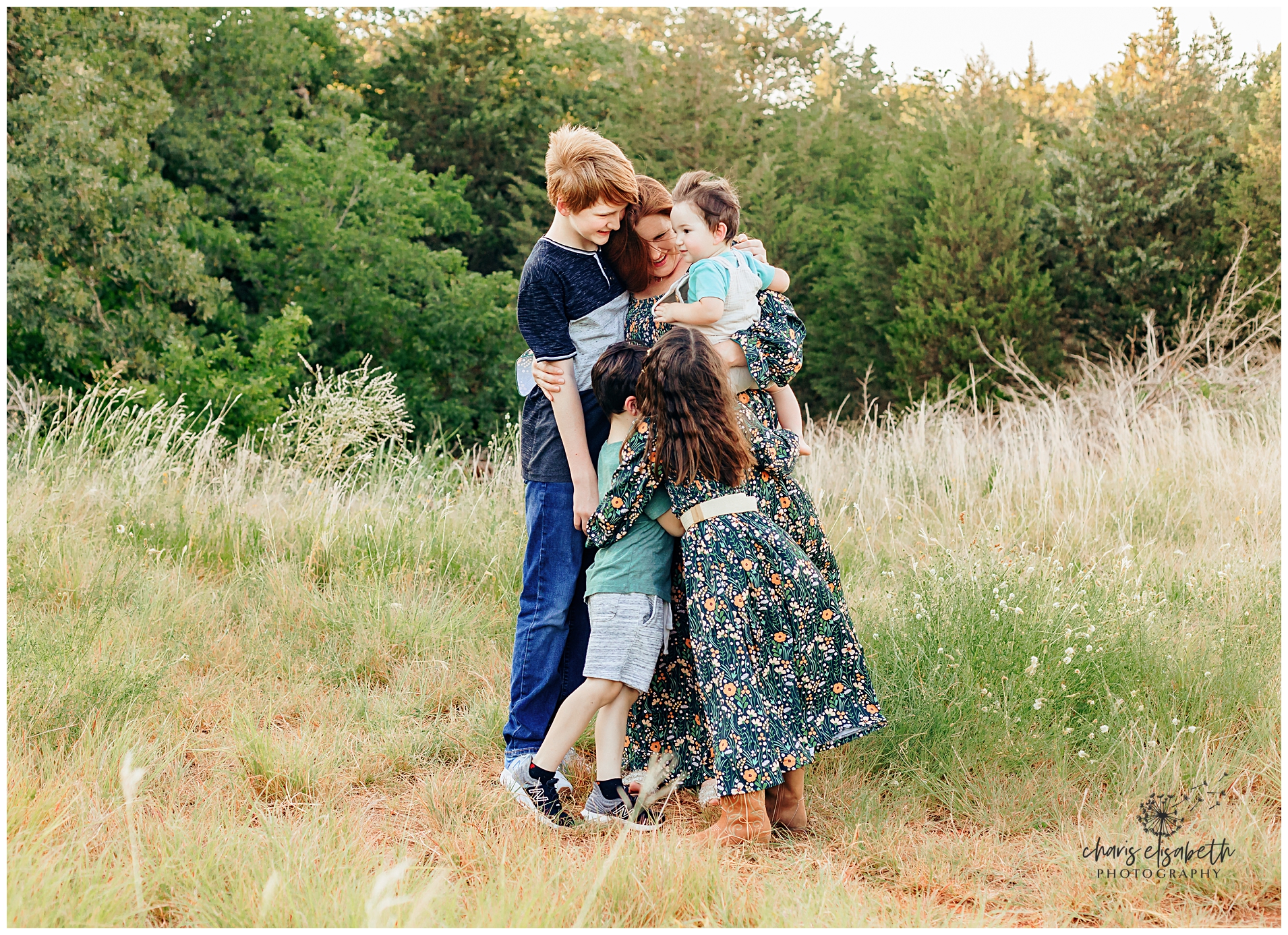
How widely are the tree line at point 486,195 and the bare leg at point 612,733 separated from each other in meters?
9.64

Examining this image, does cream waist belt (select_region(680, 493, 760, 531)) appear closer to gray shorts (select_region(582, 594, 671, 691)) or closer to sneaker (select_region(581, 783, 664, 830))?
gray shorts (select_region(582, 594, 671, 691))

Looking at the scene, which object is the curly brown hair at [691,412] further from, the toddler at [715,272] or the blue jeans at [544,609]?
the blue jeans at [544,609]

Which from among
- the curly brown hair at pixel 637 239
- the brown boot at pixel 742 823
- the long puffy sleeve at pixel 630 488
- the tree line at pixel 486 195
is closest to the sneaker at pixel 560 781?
the brown boot at pixel 742 823

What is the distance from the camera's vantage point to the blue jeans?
3.03m

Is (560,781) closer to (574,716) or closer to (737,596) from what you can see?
(574,716)

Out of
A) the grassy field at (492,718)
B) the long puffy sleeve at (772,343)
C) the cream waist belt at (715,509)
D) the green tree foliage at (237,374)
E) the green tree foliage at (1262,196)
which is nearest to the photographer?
the grassy field at (492,718)

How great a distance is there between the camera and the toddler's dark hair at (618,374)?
2.72 m

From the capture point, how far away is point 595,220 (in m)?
2.82

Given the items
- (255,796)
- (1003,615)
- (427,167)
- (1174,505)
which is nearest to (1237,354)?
(1174,505)

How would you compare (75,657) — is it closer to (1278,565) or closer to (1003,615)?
(1003,615)

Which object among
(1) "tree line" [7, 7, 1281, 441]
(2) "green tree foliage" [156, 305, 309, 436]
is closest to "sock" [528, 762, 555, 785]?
(1) "tree line" [7, 7, 1281, 441]

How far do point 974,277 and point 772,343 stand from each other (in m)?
13.2

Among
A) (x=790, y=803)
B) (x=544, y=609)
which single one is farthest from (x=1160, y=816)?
(x=544, y=609)

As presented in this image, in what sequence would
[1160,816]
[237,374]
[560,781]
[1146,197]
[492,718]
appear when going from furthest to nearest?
1. [1146,197]
2. [237,374]
3. [492,718]
4. [560,781]
5. [1160,816]
